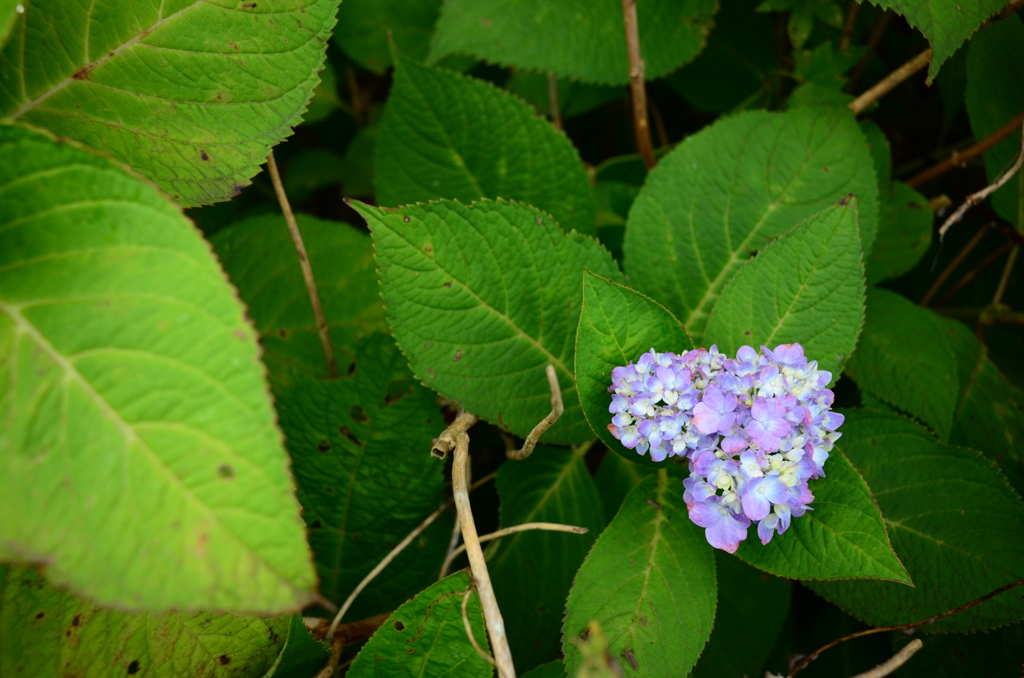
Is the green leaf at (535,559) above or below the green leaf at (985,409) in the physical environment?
below

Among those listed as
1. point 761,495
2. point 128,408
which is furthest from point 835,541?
point 128,408

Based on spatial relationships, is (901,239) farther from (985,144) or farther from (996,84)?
(996,84)

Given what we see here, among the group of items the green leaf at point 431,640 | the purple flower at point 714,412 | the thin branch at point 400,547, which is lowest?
the thin branch at point 400,547

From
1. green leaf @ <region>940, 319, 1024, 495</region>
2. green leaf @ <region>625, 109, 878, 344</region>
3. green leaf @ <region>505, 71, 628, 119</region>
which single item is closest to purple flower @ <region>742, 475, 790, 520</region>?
green leaf @ <region>625, 109, 878, 344</region>

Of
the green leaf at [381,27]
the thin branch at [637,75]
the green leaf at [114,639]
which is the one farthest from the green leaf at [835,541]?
the green leaf at [381,27]

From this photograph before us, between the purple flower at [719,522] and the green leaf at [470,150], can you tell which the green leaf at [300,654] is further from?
the green leaf at [470,150]

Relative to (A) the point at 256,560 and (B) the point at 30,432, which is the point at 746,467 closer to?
(A) the point at 256,560

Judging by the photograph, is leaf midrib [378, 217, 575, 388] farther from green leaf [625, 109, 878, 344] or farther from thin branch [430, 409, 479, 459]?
green leaf [625, 109, 878, 344]
